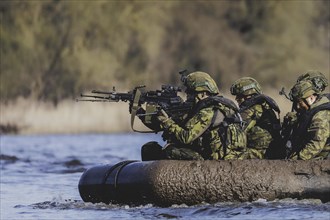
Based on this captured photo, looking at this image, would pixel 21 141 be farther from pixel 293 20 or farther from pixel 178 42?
pixel 293 20

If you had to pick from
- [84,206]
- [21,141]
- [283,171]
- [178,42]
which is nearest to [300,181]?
[283,171]

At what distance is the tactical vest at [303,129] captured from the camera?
14.1 meters

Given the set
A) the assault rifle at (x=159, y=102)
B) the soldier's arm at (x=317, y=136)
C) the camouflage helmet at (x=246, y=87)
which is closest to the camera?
the soldier's arm at (x=317, y=136)

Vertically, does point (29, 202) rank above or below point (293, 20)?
below

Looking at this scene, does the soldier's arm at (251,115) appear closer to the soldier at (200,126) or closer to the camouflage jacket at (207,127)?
the soldier at (200,126)

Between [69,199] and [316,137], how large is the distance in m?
4.11

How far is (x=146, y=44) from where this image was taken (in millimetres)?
49094

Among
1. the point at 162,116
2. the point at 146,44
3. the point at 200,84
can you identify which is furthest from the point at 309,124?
the point at 146,44

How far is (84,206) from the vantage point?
50.2 ft

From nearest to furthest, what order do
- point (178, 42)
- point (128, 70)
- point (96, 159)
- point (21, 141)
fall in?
1. point (96, 159)
2. point (21, 141)
3. point (128, 70)
4. point (178, 42)

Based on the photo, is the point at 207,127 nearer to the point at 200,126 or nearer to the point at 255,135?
the point at 200,126

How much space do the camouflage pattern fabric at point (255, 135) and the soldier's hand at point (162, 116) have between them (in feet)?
3.22

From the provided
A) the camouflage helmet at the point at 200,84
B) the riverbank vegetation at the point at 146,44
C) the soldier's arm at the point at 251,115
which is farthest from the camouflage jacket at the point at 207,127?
the riverbank vegetation at the point at 146,44

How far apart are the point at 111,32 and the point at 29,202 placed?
32390 mm
